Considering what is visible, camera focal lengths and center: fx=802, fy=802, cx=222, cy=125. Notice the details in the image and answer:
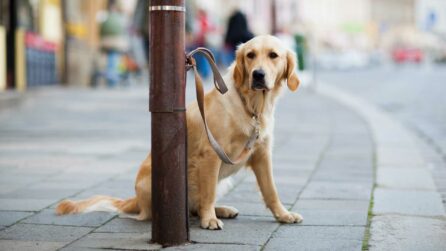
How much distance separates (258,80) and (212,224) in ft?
2.68

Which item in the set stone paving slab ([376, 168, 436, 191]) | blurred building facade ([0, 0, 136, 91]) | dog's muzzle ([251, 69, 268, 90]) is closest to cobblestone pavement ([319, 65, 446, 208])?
stone paving slab ([376, 168, 436, 191])

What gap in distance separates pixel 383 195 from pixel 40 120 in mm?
6855

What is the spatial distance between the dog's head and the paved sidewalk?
79cm

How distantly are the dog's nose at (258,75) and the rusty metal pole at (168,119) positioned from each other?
584 millimetres

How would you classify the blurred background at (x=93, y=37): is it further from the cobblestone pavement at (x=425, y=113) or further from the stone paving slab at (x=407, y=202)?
the stone paving slab at (x=407, y=202)

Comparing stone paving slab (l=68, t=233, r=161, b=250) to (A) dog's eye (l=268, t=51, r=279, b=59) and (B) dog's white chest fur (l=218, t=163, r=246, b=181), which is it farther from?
(A) dog's eye (l=268, t=51, r=279, b=59)

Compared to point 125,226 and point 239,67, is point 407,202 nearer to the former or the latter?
point 239,67

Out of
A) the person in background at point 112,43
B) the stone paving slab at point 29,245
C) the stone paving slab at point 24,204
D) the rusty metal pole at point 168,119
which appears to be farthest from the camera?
the person in background at point 112,43

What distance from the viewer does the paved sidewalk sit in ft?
13.4

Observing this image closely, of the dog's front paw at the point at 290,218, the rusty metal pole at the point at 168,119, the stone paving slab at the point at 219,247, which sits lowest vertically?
the dog's front paw at the point at 290,218

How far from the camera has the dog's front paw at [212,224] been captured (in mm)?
4324

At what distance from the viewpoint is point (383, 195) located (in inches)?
212

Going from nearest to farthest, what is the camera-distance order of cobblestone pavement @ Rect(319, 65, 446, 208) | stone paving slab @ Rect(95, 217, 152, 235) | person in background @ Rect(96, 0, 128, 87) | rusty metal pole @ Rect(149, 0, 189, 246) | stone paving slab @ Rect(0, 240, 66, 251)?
rusty metal pole @ Rect(149, 0, 189, 246) < stone paving slab @ Rect(0, 240, 66, 251) < stone paving slab @ Rect(95, 217, 152, 235) < cobblestone pavement @ Rect(319, 65, 446, 208) < person in background @ Rect(96, 0, 128, 87)

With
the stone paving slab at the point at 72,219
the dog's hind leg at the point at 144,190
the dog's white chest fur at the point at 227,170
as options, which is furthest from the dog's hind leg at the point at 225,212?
the stone paving slab at the point at 72,219
